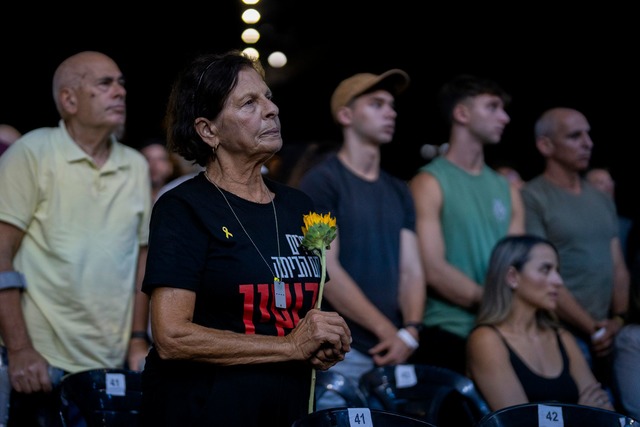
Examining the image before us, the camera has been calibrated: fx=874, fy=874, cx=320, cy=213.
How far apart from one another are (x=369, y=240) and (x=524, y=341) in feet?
2.64

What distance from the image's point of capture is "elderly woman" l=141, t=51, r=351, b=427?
2082mm

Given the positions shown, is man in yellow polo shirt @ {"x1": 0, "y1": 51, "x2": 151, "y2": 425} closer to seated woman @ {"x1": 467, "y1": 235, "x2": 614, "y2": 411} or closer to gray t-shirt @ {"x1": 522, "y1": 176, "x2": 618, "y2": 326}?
seated woman @ {"x1": 467, "y1": 235, "x2": 614, "y2": 411}

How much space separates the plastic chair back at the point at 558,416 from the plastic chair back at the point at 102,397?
4.16 ft

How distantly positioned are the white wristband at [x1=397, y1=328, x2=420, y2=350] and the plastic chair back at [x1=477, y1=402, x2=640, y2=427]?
4.22ft

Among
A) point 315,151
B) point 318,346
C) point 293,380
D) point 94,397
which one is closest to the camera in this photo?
point 318,346

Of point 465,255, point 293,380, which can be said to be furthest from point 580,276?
point 293,380

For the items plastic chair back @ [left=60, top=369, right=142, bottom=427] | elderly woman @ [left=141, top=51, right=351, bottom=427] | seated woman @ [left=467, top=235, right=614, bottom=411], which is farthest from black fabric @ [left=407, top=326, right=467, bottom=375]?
elderly woman @ [left=141, top=51, right=351, bottom=427]

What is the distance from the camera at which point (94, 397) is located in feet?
9.78

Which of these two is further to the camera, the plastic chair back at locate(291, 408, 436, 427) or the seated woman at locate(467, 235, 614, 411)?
the seated woman at locate(467, 235, 614, 411)

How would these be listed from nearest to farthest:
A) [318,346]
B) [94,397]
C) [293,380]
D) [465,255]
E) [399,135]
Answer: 1. [318,346]
2. [293,380]
3. [94,397]
4. [465,255]
5. [399,135]

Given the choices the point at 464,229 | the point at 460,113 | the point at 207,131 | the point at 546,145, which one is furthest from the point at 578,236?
the point at 207,131

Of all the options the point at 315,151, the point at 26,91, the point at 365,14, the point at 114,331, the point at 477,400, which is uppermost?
the point at 365,14

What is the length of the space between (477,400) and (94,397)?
145 centimetres

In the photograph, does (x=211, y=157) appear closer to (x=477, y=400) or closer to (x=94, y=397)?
(x=94, y=397)
